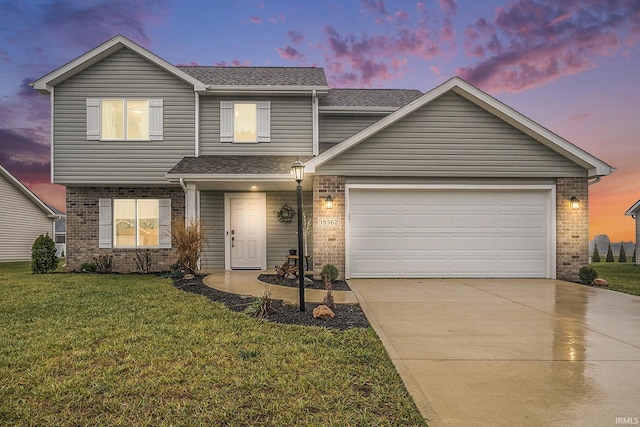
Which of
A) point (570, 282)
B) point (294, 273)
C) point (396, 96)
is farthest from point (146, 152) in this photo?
point (570, 282)

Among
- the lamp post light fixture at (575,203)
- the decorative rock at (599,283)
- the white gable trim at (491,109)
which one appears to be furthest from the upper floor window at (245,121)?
the decorative rock at (599,283)

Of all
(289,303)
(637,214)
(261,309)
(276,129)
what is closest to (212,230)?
(276,129)

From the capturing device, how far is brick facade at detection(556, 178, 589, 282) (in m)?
9.77

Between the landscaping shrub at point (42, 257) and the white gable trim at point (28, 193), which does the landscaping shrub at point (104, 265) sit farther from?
the white gable trim at point (28, 193)

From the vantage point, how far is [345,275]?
970 cm

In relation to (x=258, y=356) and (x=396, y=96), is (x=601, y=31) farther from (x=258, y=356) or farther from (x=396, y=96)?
(x=258, y=356)

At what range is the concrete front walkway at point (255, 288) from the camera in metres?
7.27

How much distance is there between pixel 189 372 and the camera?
3611mm

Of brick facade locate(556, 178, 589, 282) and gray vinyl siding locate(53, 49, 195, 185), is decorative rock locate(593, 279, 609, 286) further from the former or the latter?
gray vinyl siding locate(53, 49, 195, 185)

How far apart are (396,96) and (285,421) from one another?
45.6 ft

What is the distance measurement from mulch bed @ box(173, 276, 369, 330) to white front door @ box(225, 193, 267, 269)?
12.5ft

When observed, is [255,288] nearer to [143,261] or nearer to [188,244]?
[188,244]

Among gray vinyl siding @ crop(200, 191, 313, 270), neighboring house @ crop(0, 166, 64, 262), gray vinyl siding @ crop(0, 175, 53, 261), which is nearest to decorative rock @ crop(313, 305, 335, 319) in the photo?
gray vinyl siding @ crop(200, 191, 313, 270)

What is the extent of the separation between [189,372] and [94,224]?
35.2 ft
